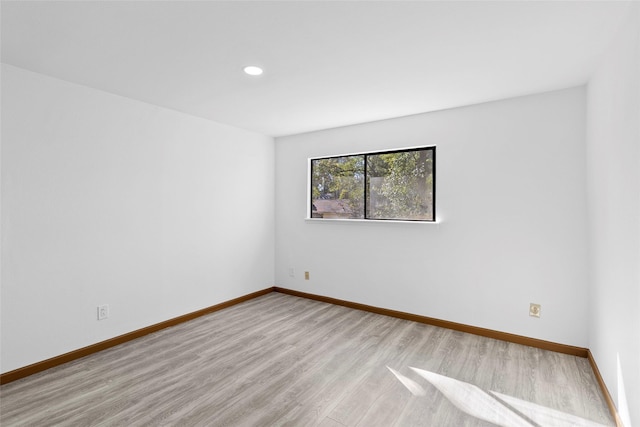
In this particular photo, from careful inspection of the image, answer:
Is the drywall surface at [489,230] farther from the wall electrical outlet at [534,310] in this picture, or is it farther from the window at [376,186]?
the window at [376,186]

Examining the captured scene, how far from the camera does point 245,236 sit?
14.3 ft

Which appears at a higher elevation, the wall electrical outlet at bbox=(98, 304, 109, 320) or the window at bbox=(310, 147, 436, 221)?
the window at bbox=(310, 147, 436, 221)

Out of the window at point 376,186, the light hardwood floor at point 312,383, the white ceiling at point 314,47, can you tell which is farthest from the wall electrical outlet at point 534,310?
the white ceiling at point 314,47

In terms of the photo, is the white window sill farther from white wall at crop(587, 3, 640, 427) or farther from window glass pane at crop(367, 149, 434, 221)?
white wall at crop(587, 3, 640, 427)

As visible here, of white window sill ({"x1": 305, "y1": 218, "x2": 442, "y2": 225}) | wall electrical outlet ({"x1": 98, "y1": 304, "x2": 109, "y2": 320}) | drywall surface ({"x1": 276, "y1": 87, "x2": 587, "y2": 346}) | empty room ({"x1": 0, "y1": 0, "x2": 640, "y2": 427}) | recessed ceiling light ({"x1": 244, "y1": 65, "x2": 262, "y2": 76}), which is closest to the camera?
empty room ({"x1": 0, "y1": 0, "x2": 640, "y2": 427})

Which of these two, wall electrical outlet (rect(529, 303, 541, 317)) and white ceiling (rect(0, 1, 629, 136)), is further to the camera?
wall electrical outlet (rect(529, 303, 541, 317))

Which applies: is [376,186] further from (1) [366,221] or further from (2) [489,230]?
(2) [489,230]

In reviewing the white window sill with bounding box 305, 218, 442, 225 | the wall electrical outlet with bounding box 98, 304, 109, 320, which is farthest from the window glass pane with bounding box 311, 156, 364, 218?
the wall electrical outlet with bounding box 98, 304, 109, 320

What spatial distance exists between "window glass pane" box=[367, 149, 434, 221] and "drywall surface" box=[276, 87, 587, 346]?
16 cm

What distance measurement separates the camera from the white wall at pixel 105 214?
2.43 meters

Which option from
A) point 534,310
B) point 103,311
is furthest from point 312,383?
point 534,310

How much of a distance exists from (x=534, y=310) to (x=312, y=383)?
2.10 meters

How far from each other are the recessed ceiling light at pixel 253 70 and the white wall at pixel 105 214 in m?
1.40

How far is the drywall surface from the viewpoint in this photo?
2785mm
